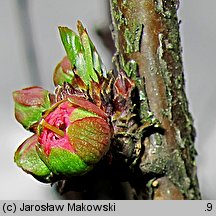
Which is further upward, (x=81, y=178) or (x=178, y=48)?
(x=178, y=48)

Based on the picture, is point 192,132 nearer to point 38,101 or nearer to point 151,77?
point 151,77

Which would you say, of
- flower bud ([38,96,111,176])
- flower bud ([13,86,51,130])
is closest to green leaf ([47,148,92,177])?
flower bud ([38,96,111,176])

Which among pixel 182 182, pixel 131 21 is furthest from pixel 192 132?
pixel 131 21

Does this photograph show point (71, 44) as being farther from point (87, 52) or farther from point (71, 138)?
point (71, 138)

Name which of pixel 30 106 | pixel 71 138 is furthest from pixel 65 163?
pixel 30 106

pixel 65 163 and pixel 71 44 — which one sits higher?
pixel 71 44

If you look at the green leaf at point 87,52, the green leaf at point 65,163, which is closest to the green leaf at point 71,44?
the green leaf at point 87,52
